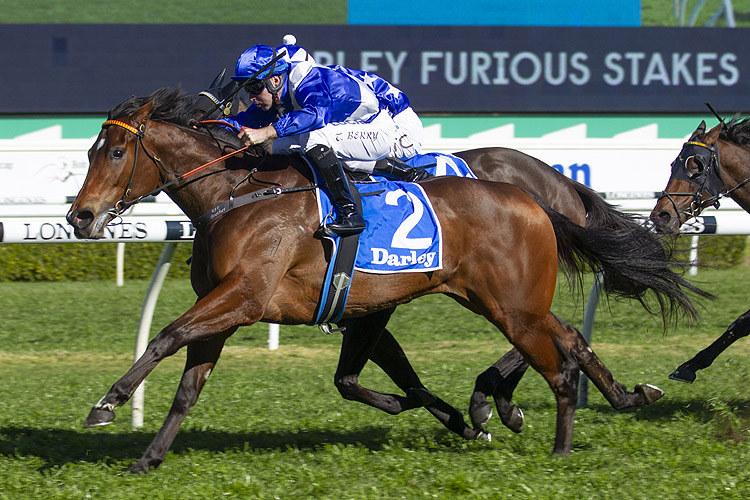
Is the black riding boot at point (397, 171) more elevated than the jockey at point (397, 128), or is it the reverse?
the jockey at point (397, 128)

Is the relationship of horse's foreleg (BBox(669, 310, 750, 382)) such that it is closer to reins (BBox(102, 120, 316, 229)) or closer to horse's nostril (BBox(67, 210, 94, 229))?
reins (BBox(102, 120, 316, 229))

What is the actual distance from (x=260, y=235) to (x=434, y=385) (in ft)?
7.61

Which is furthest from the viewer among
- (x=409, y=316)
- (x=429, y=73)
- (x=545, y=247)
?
(x=429, y=73)

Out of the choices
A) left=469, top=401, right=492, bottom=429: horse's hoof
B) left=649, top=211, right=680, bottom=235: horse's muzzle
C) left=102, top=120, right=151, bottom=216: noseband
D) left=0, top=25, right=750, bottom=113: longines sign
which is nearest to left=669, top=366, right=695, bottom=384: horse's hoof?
left=649, top=211, right=680, bottom=235: horse's muzzle

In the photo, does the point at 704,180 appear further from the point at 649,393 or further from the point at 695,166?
the point at 649,393

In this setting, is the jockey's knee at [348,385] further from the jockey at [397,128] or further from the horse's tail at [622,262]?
the horse's tail at [622,262]

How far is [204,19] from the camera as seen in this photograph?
15672 mm

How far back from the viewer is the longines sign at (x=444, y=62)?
1359 cm

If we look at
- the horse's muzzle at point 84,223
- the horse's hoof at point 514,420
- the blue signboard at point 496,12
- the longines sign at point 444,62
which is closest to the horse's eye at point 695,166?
the horse's hoof at point 514,420

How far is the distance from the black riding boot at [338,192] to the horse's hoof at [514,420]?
127 centimetres

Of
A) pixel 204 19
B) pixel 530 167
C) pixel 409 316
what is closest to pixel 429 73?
pixel 204 19

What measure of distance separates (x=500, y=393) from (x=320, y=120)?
168cm

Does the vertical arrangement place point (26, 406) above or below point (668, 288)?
below

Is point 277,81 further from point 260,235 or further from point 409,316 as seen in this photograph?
point 409,316
